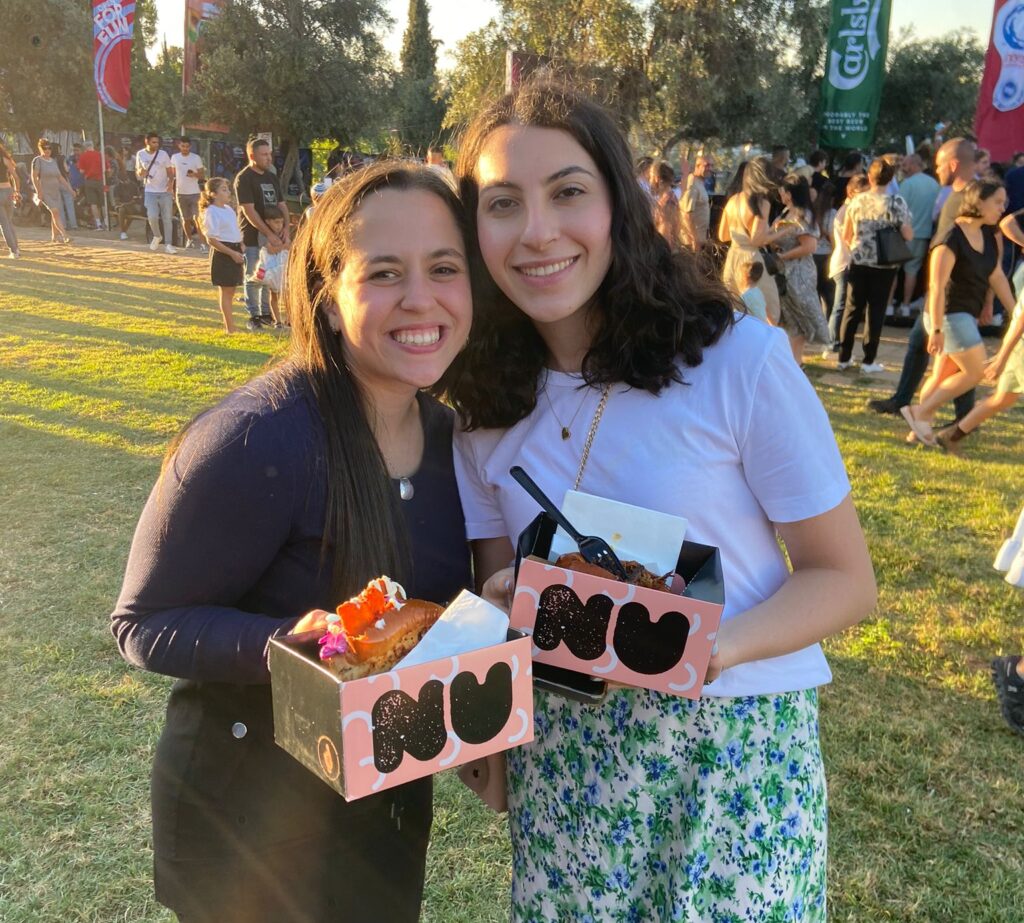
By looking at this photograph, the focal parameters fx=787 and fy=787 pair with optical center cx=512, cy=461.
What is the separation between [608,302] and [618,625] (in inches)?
26.4

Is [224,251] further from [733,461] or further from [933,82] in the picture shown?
[933,82]

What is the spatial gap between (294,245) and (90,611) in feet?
9.73

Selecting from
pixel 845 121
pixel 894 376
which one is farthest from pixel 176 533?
pixel 845 121

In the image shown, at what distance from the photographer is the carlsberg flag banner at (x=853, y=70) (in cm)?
1642

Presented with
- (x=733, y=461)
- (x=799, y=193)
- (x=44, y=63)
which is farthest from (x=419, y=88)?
(x=733, y=461)

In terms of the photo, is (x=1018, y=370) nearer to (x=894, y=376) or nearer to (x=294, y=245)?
(x=894, y=376)

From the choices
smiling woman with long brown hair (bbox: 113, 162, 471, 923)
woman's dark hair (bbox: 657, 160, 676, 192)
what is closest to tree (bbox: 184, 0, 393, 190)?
woman's dark hair (bbox: 657, 160, 676, 192)

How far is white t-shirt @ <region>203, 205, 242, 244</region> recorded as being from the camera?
9.61 metres

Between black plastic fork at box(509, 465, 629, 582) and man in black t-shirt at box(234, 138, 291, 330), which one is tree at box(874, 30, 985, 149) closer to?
man in black t-shirt at box(234, 138, 291, 330)

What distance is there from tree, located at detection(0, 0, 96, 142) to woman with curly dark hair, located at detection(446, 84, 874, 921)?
32.8m

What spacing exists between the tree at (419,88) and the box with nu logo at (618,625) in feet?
4.00

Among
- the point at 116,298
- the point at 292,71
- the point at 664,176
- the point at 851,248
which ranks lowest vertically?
the point at 116,298

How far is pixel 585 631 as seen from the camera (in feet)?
3.94

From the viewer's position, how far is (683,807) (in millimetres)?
1429
